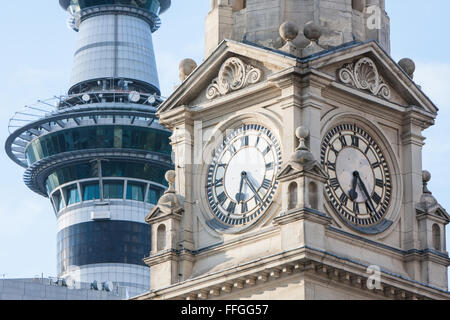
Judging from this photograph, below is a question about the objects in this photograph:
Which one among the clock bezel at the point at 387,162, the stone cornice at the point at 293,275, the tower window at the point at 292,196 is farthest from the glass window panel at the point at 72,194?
the tower window at the point at 292,196

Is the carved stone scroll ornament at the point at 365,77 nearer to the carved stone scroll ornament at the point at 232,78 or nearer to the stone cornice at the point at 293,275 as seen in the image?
the carved stone scroll ornament at the point at 232,78

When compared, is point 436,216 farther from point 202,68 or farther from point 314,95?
point 202,68

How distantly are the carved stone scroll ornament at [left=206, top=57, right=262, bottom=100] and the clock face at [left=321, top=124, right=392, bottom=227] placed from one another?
11.6 feet

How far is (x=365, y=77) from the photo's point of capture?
5822 cm

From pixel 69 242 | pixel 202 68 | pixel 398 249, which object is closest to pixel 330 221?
pixel 398 249

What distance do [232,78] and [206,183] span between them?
3928mm

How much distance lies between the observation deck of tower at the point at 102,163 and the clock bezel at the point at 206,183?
124196 millimetres

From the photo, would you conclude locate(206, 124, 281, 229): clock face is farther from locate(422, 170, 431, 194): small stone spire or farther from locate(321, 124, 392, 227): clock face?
locate(422, 170, 431, 194): small stone spire

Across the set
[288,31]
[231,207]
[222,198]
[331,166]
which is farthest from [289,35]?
[231,207]

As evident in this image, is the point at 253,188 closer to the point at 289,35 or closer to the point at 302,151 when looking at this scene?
the point at 302,151

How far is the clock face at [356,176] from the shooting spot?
184ft

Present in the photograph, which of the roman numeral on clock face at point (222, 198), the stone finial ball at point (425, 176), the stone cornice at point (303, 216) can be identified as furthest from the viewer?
the stone finial ball at point (425, 176)
